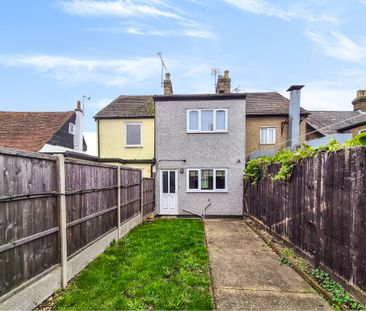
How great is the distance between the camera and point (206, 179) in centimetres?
1259

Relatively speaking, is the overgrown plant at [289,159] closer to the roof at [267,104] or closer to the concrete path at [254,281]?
the concrete path at [254,281]

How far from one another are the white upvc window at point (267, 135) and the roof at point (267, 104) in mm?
996

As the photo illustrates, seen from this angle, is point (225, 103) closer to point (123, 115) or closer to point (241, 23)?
Answer: point (241, 23)

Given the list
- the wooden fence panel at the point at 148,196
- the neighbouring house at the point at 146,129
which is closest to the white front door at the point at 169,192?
the wooden fence panel at the point at 148,196

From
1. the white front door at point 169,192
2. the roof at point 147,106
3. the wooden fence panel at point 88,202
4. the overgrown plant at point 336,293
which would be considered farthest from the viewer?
the roof at point 147,106

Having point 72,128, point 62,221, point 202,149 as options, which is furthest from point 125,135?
point 62,221

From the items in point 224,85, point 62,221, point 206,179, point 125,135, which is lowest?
point 206,179

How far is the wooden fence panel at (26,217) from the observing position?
118 inches

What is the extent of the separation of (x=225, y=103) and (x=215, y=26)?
12.2ft

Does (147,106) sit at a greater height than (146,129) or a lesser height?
greater

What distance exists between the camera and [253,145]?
15719 mm

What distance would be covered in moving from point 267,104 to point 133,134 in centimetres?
930

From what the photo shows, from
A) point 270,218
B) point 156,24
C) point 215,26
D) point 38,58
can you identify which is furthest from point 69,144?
point 270,218

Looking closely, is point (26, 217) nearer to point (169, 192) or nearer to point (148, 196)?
point (148, 196)
